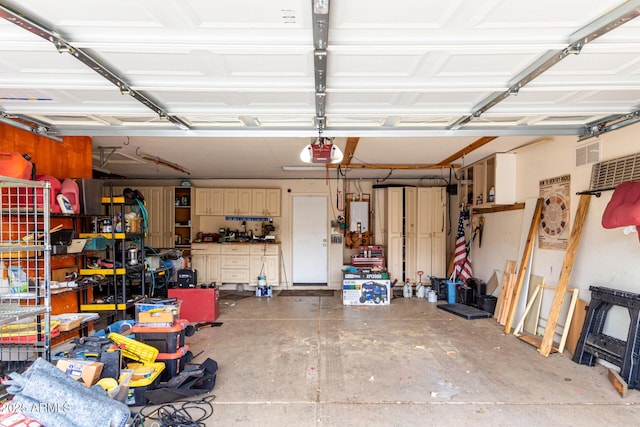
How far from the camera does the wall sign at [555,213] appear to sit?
4066 mm

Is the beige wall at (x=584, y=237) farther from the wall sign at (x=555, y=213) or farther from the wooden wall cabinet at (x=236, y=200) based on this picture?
the wooden wall cabinet at (x=236, y=200)

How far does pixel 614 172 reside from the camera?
334 cm

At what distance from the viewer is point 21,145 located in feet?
11.1

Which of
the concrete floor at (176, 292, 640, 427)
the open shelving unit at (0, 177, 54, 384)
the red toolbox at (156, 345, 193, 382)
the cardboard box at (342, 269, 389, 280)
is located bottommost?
the concrete floor at (176, 292, 640, 427)

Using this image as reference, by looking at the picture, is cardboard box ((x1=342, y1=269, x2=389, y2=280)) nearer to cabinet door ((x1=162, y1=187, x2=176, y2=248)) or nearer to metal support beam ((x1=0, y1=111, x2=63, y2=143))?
cabinet door ((x1=162, y1=187, x2=176, y2=248))

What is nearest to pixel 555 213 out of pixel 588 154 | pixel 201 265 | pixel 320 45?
pixel 588 154

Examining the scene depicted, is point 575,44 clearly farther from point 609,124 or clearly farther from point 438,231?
point 438,231

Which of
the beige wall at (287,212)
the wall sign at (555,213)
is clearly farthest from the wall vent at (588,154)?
the beige wall at (287,212)

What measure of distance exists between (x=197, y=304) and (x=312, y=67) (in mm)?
4043

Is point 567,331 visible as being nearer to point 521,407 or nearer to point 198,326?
point 521,407

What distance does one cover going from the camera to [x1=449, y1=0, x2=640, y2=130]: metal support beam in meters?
1.59

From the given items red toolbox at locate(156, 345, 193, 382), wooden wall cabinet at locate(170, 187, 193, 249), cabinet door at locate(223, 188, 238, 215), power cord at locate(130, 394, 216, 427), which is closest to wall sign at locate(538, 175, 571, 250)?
power cord at locate(130, 394, 216, 427)

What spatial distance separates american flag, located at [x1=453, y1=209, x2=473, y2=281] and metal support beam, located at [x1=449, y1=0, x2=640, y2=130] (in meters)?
4.16

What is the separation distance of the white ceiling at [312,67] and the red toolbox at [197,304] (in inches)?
98.6
